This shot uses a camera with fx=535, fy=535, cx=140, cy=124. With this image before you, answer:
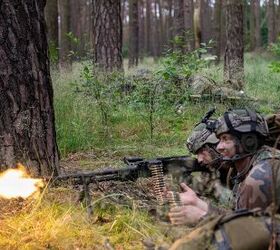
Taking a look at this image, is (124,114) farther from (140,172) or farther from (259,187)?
(259,187)

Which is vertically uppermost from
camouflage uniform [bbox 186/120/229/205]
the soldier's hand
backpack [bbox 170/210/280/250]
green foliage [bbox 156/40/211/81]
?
green foliage [bbox 156/40/211/81]

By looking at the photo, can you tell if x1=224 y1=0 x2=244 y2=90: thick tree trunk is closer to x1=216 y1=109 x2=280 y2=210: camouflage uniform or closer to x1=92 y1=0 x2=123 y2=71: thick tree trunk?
x1=92 y1=0 x2=123 y2=71: thick tree trunk

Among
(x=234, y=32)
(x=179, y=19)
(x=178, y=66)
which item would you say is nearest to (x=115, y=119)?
(x=178, y=66)

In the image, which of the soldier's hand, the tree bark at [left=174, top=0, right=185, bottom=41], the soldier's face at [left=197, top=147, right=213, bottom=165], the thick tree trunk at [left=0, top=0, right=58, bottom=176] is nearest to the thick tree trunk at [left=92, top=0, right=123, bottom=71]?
the soldier's face at [left=197, top=147, right=213, bottom=165]

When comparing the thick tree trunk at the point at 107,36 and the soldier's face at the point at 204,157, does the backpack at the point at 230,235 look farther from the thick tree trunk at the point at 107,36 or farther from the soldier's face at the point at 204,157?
the thick tree trunk at the point at 107,36

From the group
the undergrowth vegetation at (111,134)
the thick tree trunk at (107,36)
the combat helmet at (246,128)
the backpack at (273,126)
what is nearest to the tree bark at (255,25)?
the thick tree trunk at (107,36)

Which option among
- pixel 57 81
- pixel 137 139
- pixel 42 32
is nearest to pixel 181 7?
pixel 57 81

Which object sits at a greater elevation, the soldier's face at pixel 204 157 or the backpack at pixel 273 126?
the backpack at pixel 273 126

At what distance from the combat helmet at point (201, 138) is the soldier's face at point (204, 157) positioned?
7 centimetres

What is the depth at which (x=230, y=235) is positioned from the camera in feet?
9.01

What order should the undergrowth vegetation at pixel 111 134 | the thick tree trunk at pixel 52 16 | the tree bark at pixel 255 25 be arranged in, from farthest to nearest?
1. the tree bark at pixel 255 25
2. the thick tree trunk at pixel 52 16
3. the undergrowth vegetation at pixel 111 134

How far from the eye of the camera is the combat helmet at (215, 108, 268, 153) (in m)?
3.81

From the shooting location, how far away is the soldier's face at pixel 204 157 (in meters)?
5.07

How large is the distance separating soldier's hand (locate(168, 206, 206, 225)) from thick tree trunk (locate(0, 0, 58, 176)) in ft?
4.89
